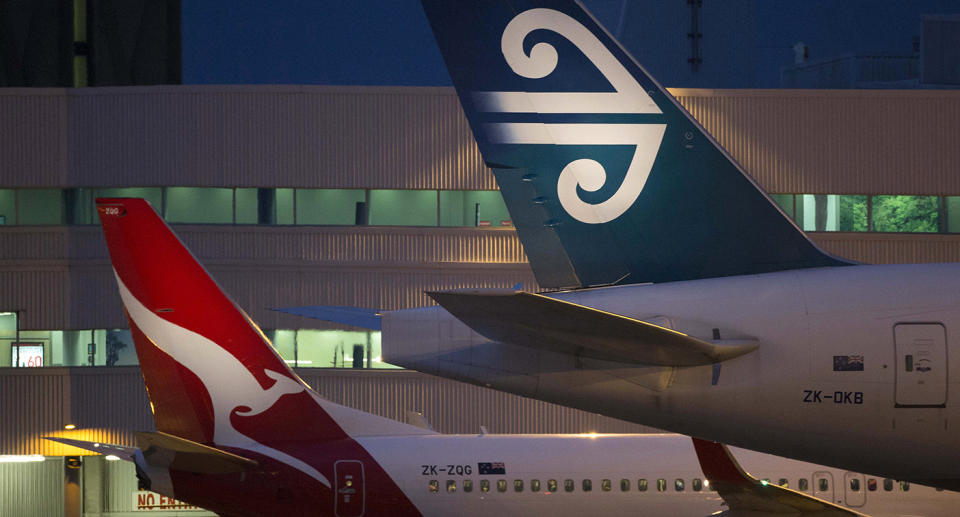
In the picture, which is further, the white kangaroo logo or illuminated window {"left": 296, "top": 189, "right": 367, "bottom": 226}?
illuminated window {"left": 296, "top": 189, "right": 367, "bottom": 226}

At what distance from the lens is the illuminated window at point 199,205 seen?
102 feet

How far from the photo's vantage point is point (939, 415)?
345 inches

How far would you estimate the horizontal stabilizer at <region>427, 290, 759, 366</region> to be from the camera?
24.5ft

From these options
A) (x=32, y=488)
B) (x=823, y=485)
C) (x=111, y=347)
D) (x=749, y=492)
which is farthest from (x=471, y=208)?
(x=32, y=488)

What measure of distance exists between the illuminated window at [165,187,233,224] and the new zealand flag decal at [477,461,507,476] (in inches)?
545

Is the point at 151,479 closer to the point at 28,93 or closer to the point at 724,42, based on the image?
the point at 28,93

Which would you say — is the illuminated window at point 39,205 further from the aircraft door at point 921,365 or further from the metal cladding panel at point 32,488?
the aircraft door at point 921,365

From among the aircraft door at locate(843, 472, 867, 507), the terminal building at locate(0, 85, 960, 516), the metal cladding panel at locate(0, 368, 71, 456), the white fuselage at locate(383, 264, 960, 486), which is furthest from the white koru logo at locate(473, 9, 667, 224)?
the metal cladding panel at locate(0, 368, 71, 456)

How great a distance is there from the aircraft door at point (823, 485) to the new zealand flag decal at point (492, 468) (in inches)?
226

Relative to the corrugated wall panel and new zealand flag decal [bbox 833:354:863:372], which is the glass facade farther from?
new zealand flag decal [bbox 833:354:863:372]

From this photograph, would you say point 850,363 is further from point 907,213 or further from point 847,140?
point 907,213

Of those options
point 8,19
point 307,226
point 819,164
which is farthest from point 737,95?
point 8,19

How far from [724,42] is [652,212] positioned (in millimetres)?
41628

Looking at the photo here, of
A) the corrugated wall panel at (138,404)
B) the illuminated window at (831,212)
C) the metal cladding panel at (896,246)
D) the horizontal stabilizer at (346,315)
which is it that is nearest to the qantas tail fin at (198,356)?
the horizontal stabilizer at (346,315)
